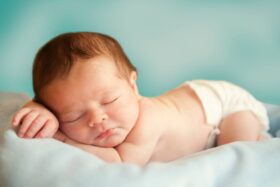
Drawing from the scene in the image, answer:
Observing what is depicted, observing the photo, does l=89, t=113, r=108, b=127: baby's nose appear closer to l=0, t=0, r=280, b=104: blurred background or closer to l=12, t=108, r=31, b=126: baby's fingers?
l=12, t=108, r=31, b=126: baby's fingers

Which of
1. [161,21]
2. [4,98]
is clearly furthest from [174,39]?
[4,98]

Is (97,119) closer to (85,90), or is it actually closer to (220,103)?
(85,90)

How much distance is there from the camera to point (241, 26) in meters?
1.67

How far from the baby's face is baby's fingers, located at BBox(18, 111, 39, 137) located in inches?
1.7

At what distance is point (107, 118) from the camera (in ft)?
2.88

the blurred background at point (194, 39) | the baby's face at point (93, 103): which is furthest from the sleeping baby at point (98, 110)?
the blurred background at point (194, 39)

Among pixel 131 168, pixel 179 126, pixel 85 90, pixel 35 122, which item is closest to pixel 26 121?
pixel 35 122

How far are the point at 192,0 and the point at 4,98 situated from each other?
0.80m

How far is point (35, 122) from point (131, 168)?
0.81 ft

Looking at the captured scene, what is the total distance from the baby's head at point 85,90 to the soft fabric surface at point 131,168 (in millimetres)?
119

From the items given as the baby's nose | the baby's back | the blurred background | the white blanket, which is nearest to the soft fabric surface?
the white blanket

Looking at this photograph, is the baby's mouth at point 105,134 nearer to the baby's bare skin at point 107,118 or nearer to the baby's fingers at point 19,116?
the baby's bare skin at point 107,118

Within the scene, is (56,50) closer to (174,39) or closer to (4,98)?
(4,98)

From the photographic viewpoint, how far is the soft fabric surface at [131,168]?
667 millimetres
